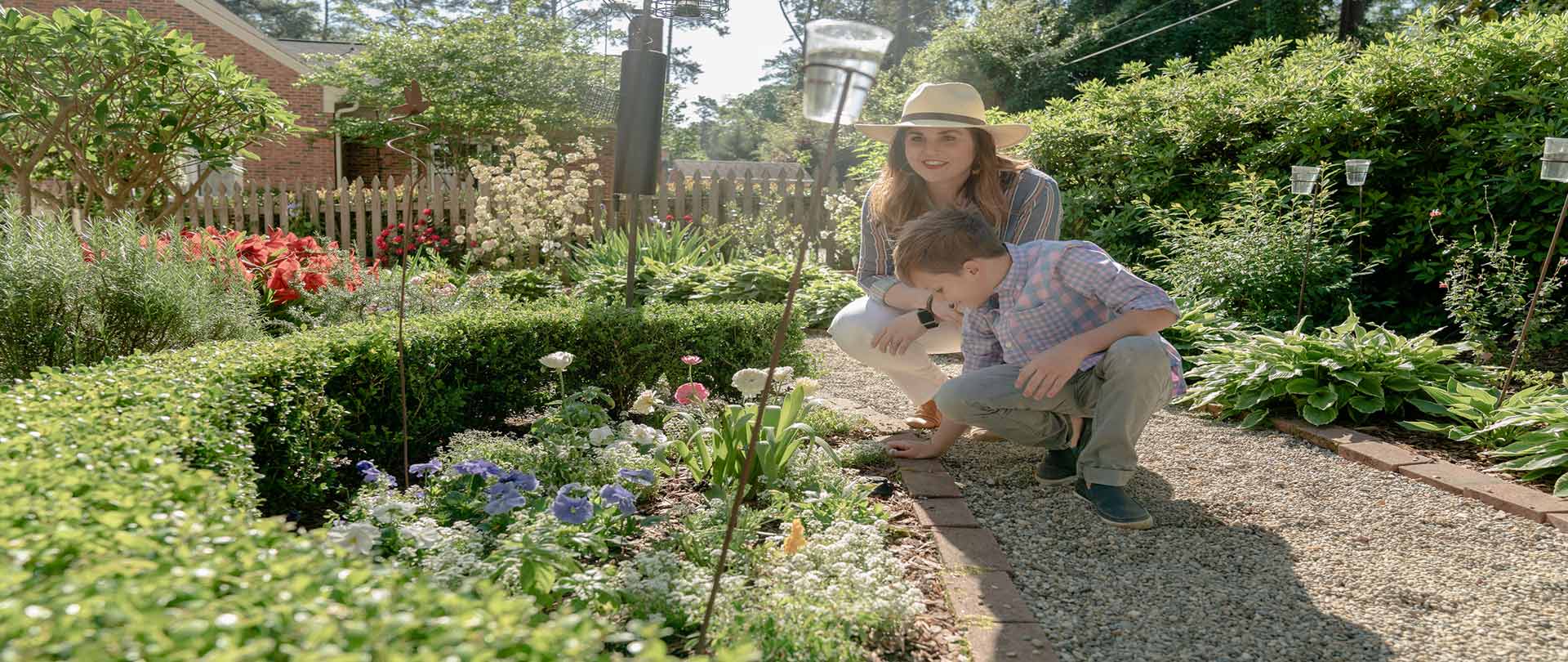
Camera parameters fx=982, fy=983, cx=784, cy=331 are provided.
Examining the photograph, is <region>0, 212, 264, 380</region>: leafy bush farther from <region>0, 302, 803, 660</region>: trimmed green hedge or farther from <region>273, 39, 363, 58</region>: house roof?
<region>273, 39, 363, 58</region>: house roof

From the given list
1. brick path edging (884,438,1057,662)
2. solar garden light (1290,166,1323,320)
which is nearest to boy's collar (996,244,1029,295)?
brick path edging (884,438,1057,662)

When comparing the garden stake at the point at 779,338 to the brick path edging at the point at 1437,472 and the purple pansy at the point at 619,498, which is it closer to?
the purple pansy at the point at 619,498

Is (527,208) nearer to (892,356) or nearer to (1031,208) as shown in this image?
(892,356)

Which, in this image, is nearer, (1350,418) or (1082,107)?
(1350,418)

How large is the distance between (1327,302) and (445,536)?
5.11 m

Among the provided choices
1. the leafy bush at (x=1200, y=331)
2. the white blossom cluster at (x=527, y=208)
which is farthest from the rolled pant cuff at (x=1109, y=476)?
the white blossom cluster at (x=527, y=208)

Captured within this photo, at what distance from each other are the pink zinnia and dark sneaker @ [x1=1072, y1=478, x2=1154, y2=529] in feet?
4.11

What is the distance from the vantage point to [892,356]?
354cm

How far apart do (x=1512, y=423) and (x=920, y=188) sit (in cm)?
219

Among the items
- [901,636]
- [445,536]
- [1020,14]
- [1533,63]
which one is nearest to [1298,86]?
[1533,63]

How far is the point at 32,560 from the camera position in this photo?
113 cm

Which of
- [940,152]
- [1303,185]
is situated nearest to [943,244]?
[940,152]

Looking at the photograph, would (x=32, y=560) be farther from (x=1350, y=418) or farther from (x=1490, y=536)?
(x=1350, y=418)

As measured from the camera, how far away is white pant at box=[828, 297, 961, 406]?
3613 mm
